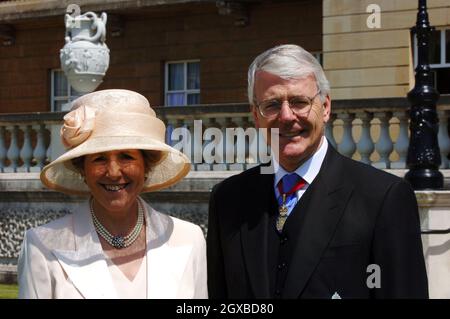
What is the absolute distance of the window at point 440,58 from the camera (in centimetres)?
1967

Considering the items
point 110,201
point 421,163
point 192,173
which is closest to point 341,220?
point 110,201

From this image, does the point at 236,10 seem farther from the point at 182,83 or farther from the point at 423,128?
the point at 423,128

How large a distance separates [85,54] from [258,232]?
39.6 feet

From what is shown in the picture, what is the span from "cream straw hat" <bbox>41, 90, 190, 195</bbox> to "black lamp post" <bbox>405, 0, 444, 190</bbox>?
7.82 meters

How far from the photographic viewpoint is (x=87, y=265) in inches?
159

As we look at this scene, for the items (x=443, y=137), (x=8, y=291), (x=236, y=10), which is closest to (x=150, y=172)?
(x=443, y=137)

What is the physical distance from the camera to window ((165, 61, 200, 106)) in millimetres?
24641

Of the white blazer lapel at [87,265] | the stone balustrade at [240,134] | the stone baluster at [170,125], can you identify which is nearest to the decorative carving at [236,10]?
the stone balustrade at [240,134]

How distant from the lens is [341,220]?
13.7ft

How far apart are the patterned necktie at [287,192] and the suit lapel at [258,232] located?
2.4 inches

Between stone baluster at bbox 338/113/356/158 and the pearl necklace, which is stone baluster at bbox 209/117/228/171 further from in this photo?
the pearl necklace

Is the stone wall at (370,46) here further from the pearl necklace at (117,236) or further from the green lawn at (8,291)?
the pearl necklace at (117,236)

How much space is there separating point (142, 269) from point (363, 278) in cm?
81

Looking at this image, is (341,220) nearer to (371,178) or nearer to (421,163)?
(371,178)
